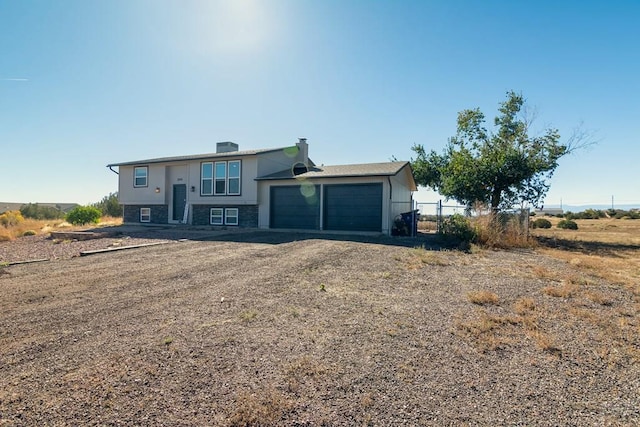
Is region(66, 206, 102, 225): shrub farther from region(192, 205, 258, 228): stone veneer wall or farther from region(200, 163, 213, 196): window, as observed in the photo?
region(200, 163, 213, 196): window

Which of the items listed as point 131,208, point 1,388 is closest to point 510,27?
point 1,388

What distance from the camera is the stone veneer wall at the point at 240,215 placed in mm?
17062

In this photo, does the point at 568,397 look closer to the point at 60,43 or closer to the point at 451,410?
the point at 451,410

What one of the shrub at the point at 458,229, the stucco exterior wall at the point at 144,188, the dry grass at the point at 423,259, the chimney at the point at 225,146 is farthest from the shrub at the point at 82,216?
the shrub at the point at 458,229

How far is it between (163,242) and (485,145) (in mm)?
18320

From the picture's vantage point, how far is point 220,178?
1762 centimetres

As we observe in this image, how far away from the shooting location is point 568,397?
2.74 m

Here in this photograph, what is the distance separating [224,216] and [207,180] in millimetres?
2152

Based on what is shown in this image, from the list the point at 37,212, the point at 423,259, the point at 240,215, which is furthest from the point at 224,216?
the point at 37,212

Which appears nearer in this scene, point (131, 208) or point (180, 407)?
point (180, 407)

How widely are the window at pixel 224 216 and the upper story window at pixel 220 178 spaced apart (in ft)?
2.92

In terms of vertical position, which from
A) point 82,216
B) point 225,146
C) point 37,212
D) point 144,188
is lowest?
point 82,216

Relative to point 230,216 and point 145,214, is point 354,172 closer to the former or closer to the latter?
point 230,216

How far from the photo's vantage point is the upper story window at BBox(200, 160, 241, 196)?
17281mm
